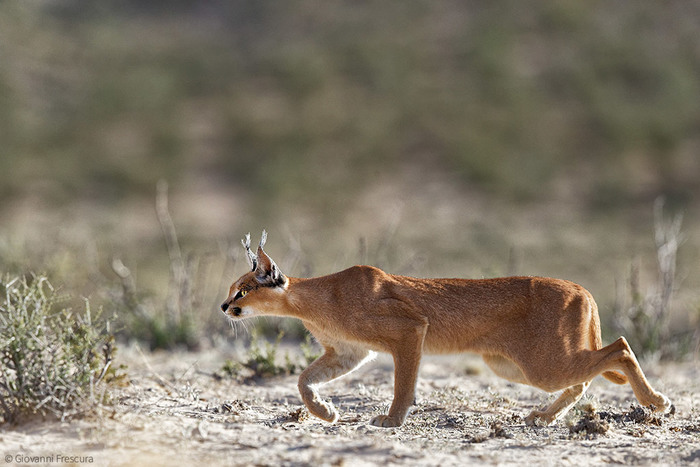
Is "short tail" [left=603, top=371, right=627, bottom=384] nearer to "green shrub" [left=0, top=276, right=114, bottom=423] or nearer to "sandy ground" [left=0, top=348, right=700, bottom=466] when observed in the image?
"sandy ground" [left=0, top=348, right=700, bottom=466]

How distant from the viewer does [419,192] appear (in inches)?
1056

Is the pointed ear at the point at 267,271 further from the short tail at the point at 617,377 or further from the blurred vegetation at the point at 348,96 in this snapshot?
the blurred vegetation at the point at 348,96

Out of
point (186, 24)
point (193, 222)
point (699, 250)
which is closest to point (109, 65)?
point (186, 24)

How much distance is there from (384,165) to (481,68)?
6502mm

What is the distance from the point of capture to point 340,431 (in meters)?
5.67

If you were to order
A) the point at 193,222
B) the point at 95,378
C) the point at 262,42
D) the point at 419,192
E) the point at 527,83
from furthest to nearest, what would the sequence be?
the point at 262,42, the point at 527,83, the point at 419,192, the point at 193,222, the point at 95,378

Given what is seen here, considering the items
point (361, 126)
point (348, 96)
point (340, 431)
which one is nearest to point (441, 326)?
point (340, 431)

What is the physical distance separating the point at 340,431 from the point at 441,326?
1035mm

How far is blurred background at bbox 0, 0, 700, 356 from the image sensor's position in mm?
23750

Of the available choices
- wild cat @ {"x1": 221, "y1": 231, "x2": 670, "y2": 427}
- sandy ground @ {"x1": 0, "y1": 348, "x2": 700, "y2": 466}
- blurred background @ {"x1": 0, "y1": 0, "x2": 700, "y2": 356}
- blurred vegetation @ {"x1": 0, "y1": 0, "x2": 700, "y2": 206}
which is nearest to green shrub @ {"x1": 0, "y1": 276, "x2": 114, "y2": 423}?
sandy ground @ {"x1": 0, "y1": 348, "x2": 700, "y2": 466}

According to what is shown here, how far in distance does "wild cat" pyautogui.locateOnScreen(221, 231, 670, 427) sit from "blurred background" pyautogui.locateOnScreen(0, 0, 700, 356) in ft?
42.2

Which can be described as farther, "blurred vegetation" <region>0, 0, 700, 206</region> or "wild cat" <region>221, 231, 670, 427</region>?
"blurred vegetation" <region>0, 0, 700, 206</region>

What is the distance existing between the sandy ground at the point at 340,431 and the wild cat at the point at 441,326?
29cm

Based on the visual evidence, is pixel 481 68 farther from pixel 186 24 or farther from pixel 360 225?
pixel 186 24
